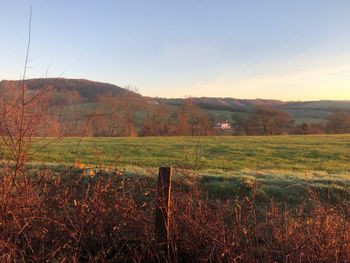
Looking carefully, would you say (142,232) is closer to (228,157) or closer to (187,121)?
(228,157)

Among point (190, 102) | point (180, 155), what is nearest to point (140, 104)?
point (190, 102)

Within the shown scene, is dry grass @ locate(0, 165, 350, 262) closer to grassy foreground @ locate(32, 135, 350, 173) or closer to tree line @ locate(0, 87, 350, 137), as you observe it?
grassy foreground @ locate(32, 135, 350, 173)

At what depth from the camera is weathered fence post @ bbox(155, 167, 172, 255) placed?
5348 millimetres

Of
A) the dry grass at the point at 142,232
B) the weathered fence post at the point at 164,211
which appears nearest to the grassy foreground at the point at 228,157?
the dry grass at the point at 142,232

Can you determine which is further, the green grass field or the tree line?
the tree line

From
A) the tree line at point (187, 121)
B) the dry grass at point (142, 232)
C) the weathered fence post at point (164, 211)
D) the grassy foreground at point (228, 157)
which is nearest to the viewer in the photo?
the dry grass at point (142, 232)

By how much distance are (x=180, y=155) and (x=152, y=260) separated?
14.8m

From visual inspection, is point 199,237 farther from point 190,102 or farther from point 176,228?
point 190,102

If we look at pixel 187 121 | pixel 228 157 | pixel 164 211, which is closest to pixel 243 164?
pixel 228 157

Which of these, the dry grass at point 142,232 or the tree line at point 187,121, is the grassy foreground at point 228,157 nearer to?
the dry grass at point 142,232

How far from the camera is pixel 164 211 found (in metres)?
5.40

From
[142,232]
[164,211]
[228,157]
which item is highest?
[164,211]

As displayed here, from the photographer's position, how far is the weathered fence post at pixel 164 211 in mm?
5348

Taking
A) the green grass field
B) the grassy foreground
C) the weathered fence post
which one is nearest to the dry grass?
the weathered fence post
